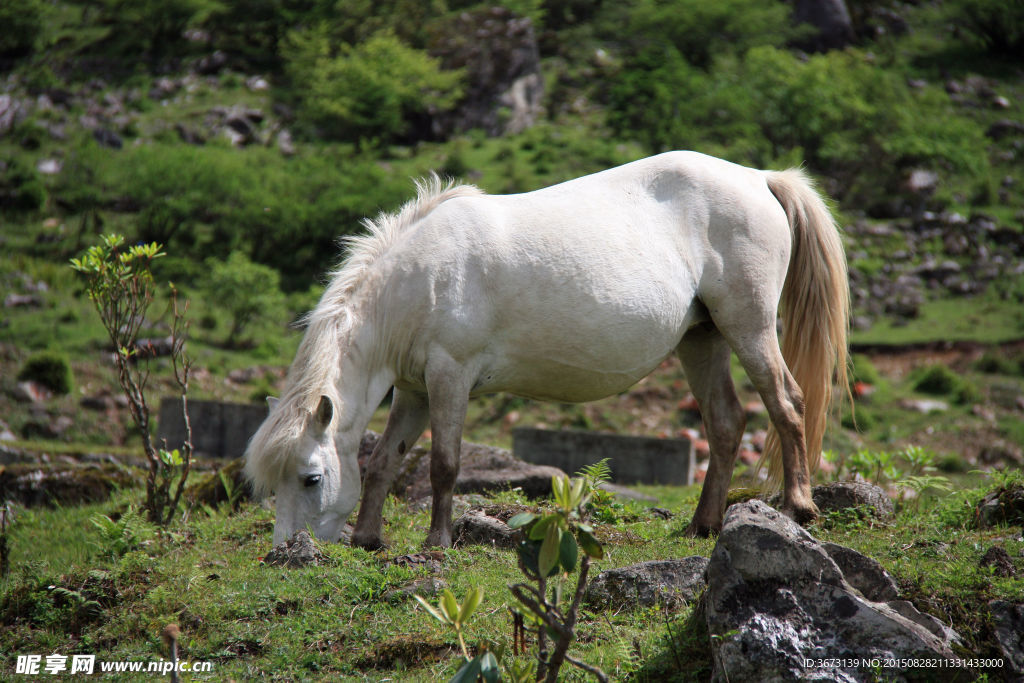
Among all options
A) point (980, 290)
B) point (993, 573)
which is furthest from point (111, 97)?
point (993, 573)

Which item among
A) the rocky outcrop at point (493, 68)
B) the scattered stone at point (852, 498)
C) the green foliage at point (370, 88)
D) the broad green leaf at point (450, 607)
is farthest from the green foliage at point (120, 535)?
the rocky outcrop at point (493, 68)

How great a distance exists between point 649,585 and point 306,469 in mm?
2163

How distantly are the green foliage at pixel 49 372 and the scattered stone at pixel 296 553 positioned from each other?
14643 millimetres

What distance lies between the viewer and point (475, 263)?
5.42 metres

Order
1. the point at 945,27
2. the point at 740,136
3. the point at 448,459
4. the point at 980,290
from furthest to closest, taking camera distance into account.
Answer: the point at 945,27 < the point at 740,136 < the point at 980,290 < the point at 448,459

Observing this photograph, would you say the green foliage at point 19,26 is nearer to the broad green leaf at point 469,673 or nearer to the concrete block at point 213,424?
the concrete block at point 213,424

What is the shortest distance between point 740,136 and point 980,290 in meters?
11.1

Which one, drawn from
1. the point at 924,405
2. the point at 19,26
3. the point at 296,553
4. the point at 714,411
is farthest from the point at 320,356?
the point at 19,26

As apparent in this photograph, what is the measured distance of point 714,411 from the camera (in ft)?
20.3

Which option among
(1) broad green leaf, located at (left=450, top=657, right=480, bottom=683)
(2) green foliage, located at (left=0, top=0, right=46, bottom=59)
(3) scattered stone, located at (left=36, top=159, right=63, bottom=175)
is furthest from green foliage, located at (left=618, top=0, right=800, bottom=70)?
(1) broad green leaf, located at (left=450, top=657, right=480, bottom=683)

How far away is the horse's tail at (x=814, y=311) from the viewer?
6.30m

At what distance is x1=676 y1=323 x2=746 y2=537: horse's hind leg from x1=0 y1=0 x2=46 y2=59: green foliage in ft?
120

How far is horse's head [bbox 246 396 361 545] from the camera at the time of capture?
17.0 feet

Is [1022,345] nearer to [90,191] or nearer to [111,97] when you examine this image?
[90,191]
